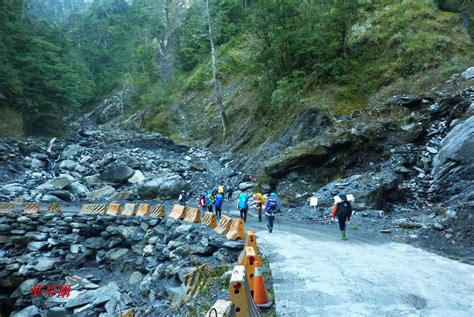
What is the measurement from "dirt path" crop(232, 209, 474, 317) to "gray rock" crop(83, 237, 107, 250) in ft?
28.1

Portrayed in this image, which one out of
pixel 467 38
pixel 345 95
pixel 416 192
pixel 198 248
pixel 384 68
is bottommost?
pixel 198 248

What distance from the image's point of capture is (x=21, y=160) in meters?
29.2

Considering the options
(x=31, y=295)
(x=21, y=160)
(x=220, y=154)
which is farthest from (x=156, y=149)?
(x=31, y=295)

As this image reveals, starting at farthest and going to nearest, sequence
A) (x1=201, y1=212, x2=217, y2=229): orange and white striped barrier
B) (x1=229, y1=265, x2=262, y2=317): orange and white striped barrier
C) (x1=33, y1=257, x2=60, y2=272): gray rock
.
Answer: (x1=33, y1=257, x2=60, y2=272): gray rock < (x1=201, y1=212, x2=217, y2=229): orange and white striped barrier < (x1=229, y1=265, x2=262, y2=317): orange and white striped barrier

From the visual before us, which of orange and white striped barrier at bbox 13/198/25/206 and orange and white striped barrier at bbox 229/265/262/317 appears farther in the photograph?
orange and white striped barrier at bbox 13/198/25/206

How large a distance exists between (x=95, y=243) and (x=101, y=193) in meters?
9.27

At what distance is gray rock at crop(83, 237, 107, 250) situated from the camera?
1653cm

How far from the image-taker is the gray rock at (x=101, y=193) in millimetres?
25172

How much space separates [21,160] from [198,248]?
77.7 ft

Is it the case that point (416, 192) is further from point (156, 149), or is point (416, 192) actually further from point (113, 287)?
point (156, 149)

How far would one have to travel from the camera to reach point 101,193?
25.4 metres

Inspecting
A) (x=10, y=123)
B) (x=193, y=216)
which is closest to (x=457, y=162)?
(x=193, y=216)

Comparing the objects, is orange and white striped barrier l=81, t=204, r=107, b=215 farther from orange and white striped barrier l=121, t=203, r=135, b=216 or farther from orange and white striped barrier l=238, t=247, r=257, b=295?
orange and white striped barrier l=238, t=247, r=257, b=295

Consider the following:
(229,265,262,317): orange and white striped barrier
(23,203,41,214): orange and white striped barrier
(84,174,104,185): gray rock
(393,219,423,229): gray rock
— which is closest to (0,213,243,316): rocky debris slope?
(23,203,41,214): orange and white striped barrier
